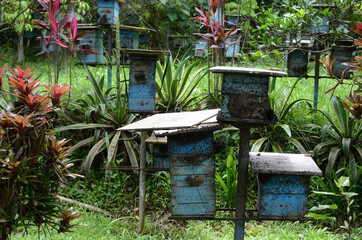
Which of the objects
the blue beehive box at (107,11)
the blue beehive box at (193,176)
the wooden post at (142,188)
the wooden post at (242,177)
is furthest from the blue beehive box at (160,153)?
the blue beehive box at (107,11)

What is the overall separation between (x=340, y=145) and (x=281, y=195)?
2.22 m

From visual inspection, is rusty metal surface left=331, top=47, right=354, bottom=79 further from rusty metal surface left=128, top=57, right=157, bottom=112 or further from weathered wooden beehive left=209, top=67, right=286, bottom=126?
weathered wooden beehive left=209, top=67, right=286, bottom=126

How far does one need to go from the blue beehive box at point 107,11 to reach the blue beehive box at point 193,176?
3.05 metres

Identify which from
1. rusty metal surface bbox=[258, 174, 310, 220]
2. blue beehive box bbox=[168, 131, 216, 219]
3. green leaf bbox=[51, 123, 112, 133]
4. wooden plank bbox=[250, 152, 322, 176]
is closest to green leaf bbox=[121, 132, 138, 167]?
green leaf bbox=[51, 123, 112, 133]

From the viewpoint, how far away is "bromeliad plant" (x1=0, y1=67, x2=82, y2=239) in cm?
189

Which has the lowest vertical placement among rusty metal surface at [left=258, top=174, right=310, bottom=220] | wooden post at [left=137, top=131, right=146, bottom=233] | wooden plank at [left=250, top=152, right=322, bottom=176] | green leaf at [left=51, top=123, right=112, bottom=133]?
wooden post at [left=137, top=131, right=146, bottom=233]

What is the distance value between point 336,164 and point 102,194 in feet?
7.65

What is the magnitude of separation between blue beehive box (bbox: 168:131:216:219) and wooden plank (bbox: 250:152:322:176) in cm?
25

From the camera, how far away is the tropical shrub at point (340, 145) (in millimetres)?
3883

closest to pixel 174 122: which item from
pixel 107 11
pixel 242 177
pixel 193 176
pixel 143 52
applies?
pixel 193 176

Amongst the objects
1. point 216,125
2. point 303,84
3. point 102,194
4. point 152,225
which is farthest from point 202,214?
point 303,84

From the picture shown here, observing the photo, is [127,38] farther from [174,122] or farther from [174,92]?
[174,122]

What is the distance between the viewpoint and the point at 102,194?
12.7 ft

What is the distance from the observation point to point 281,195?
6.97 feet
